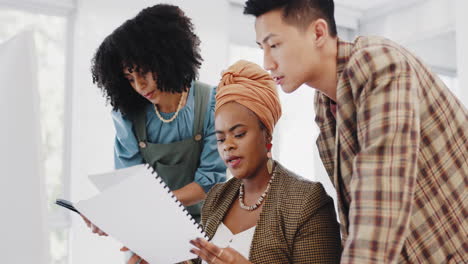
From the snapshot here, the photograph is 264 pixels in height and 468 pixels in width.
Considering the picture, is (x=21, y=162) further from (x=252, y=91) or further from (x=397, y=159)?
(x=252, y=91)

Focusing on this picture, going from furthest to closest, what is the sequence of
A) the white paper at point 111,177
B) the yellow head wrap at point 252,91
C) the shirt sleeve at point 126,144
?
the shirt sleeve at point 126,144 → the yellow head wrap at point 252,91 → the white paper at point 111,177

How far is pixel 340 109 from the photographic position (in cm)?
97

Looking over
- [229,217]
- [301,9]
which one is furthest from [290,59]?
[229,217]

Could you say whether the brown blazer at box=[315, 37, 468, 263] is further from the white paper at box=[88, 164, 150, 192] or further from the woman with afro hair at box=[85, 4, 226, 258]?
the woman with afro hair at box=[85, 4, 226, 258]

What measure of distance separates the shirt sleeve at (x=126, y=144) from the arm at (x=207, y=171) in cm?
21

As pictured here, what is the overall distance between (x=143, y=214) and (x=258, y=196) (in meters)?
0.56

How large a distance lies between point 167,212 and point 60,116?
2.94m

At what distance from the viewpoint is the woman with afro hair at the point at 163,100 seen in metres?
1.63

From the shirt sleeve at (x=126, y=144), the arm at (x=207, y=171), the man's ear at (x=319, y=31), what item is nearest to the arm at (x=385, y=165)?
the man's ear at (x=319, y=31)

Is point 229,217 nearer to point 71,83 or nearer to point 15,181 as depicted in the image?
point 15,181

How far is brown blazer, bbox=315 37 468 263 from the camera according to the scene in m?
0.83

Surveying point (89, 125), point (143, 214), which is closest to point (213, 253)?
point (143, 214)

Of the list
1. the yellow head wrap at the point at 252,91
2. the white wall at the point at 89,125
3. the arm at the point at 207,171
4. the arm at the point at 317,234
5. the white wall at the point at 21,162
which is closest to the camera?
the white wall at the point at 21,162

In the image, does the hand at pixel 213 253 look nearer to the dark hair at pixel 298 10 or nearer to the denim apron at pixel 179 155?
the dark hair at pixel 298 10
